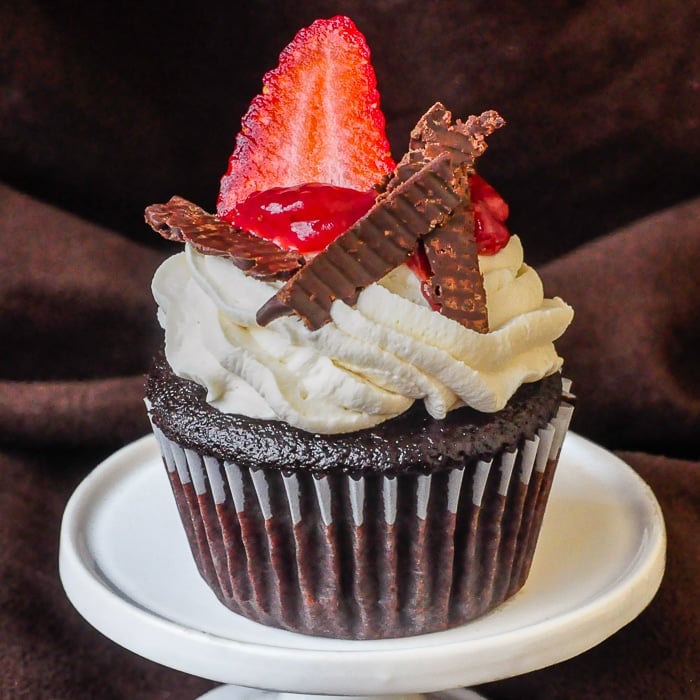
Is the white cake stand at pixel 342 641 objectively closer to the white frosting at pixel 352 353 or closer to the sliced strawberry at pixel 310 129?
the white frosting at pixel 352 353

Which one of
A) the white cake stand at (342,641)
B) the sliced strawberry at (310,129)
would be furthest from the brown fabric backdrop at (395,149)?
the sliced strawberry at (310,129)

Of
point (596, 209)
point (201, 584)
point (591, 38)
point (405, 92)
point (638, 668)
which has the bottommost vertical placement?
point (638, 668)

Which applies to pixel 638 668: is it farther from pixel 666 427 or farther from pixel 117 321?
pixel 117 321

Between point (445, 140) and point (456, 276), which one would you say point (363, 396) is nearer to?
point (456, 276)

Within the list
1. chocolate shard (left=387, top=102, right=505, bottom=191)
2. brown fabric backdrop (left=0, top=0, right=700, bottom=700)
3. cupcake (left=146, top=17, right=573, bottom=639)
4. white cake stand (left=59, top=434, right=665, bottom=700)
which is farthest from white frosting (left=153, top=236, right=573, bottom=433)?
brown fabric backdrop (left=0, top=0, right=700, bottom=700)

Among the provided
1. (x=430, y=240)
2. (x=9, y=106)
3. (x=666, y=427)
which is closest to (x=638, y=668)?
(x=666, y=427)

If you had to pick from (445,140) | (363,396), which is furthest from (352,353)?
(445,140)

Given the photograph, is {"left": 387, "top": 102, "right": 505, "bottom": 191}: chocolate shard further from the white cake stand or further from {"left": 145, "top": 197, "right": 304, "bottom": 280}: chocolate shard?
the white cake stand
